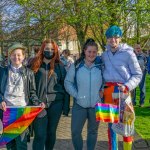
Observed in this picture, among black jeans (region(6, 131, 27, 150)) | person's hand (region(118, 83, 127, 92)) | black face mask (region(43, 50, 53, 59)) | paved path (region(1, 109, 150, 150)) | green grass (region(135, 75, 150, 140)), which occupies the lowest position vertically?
green grass (region(135, 75, 150, 140))

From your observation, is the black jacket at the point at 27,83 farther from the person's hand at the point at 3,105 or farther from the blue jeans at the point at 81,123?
the blue jeans at the point at 81,123

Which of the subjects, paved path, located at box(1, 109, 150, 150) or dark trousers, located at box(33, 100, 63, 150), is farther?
paved path, located at box(1, 109, 150, 150)

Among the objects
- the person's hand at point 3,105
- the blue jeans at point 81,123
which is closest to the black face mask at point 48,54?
the blue jeans at point 81,123

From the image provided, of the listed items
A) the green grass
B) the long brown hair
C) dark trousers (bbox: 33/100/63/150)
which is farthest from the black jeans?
the green grass

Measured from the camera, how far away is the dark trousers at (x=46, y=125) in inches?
207

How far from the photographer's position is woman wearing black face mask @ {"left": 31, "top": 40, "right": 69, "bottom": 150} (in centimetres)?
524

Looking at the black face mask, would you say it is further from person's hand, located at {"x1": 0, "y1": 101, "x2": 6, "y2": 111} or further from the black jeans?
the black jeans

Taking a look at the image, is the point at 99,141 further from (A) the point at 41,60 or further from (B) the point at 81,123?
(A) the point at 41,60

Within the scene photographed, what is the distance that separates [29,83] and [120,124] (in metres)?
1.42

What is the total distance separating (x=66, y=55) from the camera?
13.5 metres

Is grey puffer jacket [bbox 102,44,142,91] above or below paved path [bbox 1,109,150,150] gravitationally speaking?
above

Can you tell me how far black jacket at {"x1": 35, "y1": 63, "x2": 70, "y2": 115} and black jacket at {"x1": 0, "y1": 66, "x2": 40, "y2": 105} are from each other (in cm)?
11

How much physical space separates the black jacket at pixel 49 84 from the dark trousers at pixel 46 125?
0.10m

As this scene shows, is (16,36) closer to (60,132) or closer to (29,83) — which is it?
(60,132)
